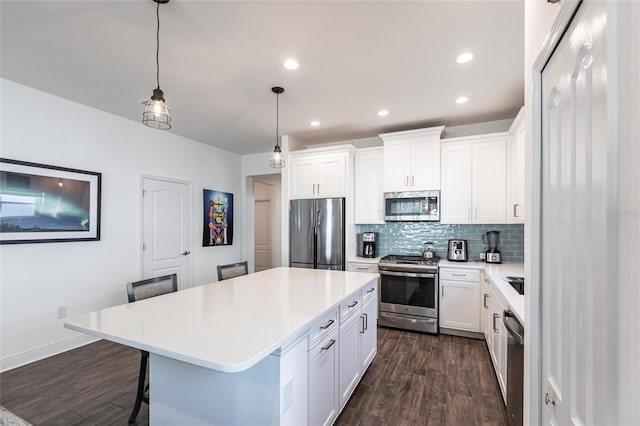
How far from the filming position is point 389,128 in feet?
13.8

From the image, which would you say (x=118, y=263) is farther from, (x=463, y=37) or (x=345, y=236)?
(x=463, y=37)

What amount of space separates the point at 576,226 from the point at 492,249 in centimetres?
344

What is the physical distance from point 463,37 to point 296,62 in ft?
4.23

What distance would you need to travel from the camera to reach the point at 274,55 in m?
2.33

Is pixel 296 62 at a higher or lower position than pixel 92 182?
higher

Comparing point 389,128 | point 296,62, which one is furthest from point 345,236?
point 296,62

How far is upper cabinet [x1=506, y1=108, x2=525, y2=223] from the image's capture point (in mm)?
2865

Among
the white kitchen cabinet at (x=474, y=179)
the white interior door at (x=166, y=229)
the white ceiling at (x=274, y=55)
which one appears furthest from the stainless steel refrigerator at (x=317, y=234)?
the white interior door at (x=166, y=229)

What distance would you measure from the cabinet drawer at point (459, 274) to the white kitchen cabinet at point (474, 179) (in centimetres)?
67

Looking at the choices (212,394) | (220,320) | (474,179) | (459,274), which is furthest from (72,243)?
(474,179)

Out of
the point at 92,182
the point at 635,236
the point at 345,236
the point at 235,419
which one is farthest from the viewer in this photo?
the point at 345,236

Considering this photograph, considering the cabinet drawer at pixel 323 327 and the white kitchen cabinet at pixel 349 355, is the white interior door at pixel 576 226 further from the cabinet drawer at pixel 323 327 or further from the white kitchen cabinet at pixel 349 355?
the white kitchen cabinet at pixel 349 355

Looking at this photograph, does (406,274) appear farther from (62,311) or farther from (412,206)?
(62,311)

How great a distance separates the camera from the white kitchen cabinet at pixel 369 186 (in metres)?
4.25
